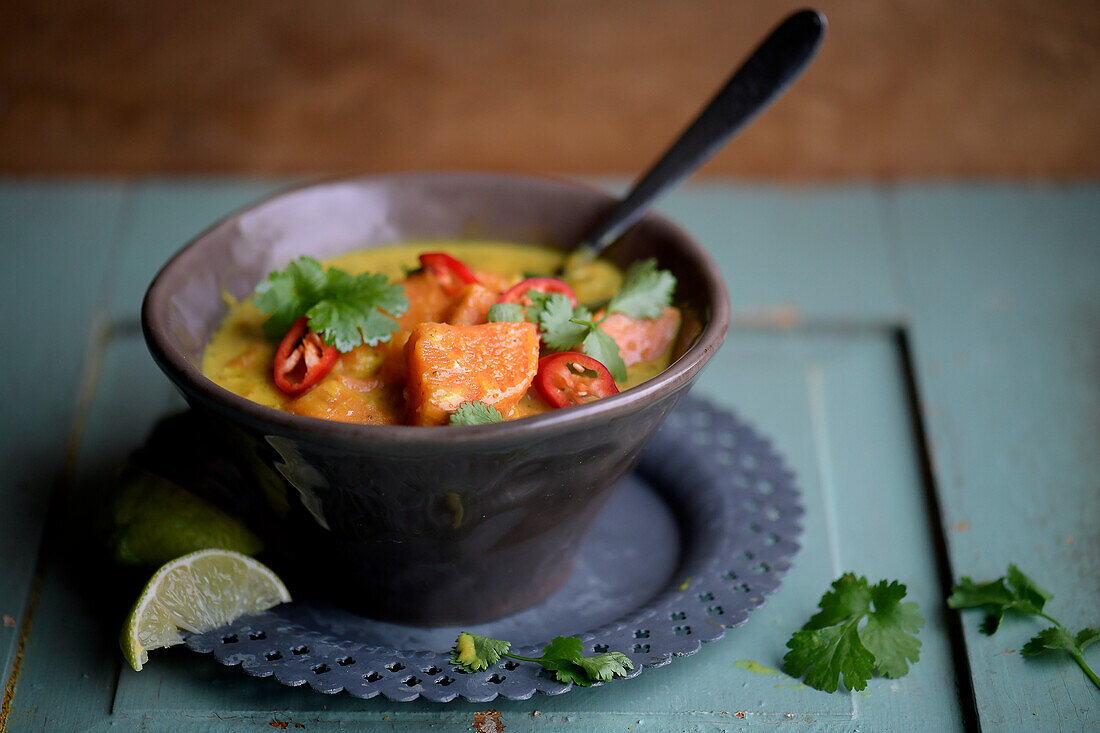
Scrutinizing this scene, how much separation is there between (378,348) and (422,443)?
38cm

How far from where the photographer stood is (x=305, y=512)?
6.26 feet

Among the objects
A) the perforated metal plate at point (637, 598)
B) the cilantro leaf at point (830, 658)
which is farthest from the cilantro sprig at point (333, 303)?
the cilantro leaf at point (830, 658)

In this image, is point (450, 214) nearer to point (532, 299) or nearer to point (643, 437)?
point (532, 299)

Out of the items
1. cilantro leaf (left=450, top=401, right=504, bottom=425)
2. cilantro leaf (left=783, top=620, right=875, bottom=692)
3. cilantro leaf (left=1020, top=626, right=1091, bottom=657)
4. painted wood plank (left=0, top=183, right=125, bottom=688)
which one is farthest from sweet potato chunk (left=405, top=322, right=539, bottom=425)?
cilantro leaf (left=1020, top=626, right=1091, bottom=657)

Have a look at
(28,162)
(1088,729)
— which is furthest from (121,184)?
(1088,729)

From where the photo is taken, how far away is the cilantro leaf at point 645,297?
6.82 ft

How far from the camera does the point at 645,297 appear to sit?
6.87ft

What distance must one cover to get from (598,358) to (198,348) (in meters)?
0.75

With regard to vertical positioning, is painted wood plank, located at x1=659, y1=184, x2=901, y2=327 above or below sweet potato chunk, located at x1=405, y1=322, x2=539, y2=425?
above

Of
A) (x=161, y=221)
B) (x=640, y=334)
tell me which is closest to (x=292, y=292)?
(x=640, y=334)

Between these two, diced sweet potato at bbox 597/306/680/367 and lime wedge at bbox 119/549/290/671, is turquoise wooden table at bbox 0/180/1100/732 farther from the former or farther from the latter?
diced sweet potato at bbox 597/306/680/367

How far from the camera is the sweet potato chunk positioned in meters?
1.77

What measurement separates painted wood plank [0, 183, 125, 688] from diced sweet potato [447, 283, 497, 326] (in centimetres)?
99

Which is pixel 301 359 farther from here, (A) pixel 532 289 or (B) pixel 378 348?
(A) pixel 532 289
